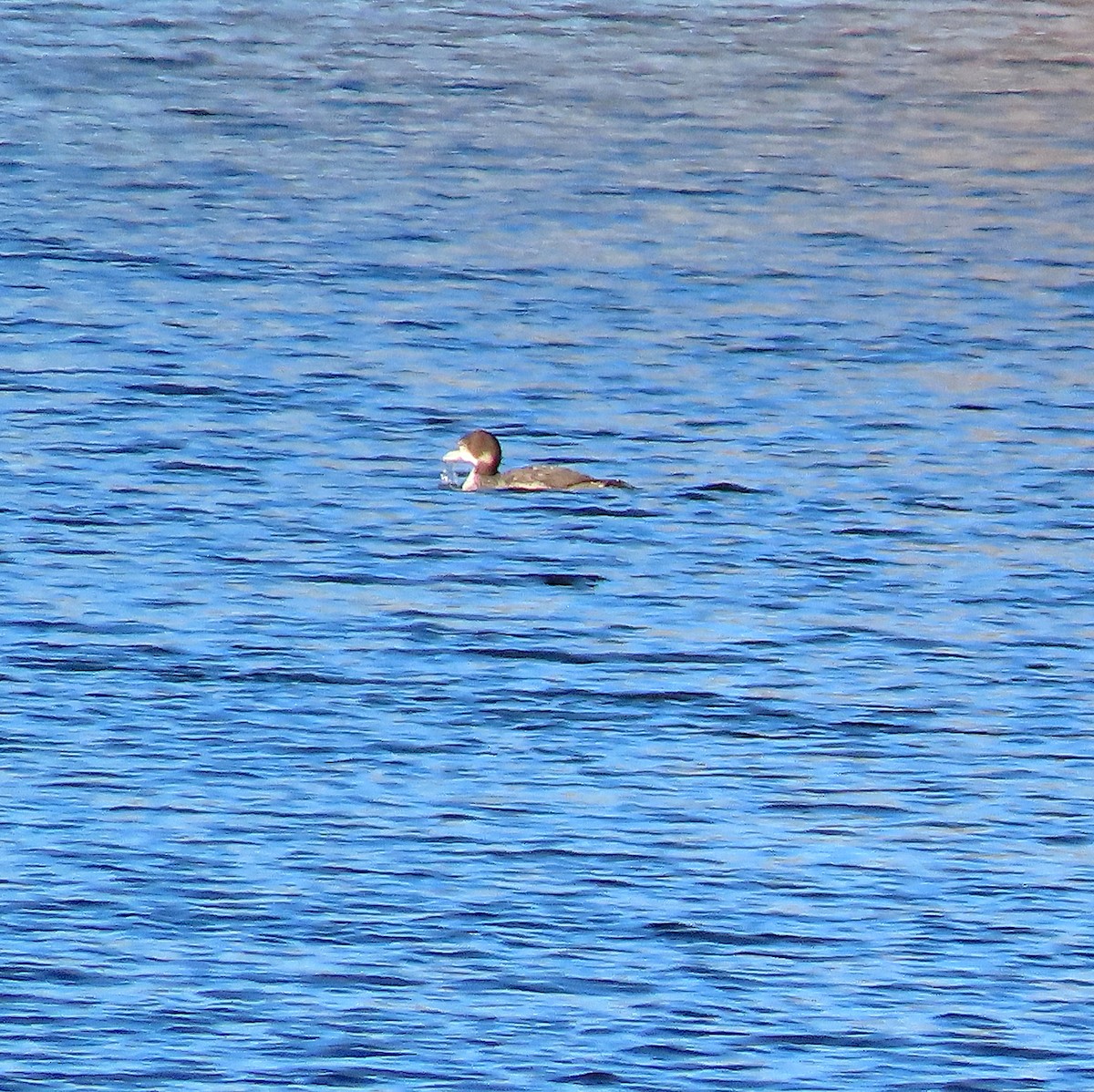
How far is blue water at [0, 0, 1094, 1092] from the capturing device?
44.6ft

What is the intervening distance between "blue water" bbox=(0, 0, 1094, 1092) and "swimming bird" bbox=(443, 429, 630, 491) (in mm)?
164

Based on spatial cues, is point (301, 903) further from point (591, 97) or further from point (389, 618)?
point (591, 97)

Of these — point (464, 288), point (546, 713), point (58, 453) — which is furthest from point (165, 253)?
point (546, 713)

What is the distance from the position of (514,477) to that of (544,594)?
7.93 feet

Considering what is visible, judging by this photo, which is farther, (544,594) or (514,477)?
(514,477)

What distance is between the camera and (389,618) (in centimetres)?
1881

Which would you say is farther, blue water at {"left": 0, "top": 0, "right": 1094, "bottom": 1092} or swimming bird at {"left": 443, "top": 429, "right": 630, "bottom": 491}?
swimming bird at {"left": 443, "top": 429, "right": 630, "bottom": 491}

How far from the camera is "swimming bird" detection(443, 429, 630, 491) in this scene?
71.4ft

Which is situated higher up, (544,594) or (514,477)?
(514,477)

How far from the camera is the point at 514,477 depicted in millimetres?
21844

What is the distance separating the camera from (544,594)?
19.6 m

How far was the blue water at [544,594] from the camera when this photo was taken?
44.6 feet

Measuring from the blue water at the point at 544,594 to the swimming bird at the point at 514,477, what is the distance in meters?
0.16

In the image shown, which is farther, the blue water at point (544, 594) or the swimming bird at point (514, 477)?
the swimming bird at point (514, 477)
